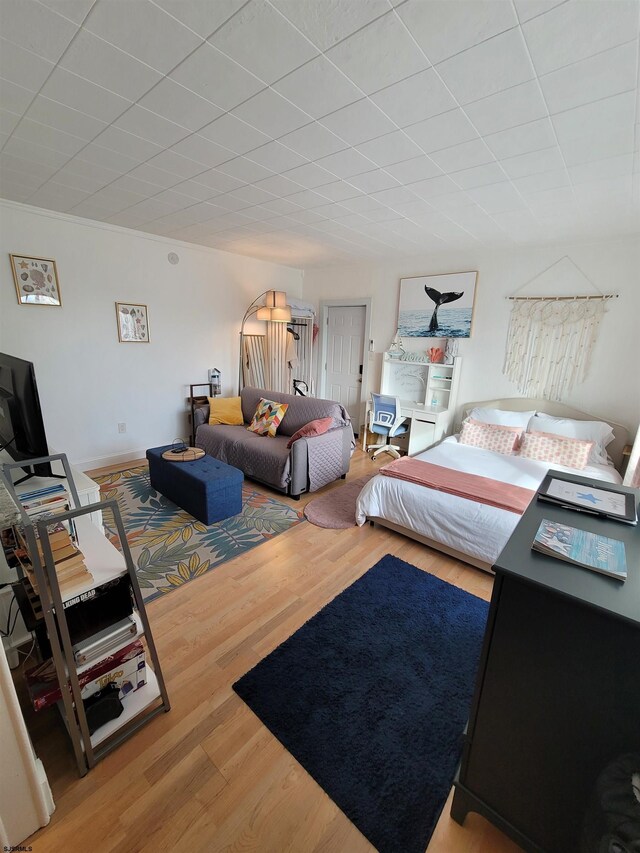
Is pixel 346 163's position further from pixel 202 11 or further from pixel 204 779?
pixel 204 779

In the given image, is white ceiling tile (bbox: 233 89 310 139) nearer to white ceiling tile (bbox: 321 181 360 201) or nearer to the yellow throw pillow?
white ceiling tile (bbox: 321 181 360 201)

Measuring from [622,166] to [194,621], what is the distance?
354 cm

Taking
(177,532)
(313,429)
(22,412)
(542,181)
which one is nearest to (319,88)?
(542,181)

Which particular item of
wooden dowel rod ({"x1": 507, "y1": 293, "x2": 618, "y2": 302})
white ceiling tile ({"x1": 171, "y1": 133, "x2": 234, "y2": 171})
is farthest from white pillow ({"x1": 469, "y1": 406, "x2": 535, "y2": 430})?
white ceiling tile ({"x1": 171, "y1": 133, "x2": 234, "y2": 171})

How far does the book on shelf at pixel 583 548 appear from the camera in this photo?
923 millimetres

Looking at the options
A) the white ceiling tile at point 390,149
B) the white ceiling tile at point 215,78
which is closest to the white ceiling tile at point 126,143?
the white ceiling tile at point 215,78

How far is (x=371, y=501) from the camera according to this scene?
282cm

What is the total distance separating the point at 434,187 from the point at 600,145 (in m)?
0.90

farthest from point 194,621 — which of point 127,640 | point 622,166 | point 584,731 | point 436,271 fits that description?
point 436,271

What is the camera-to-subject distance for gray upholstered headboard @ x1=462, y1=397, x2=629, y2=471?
3.29 m

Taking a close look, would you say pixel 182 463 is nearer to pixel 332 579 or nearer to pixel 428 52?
pixel 332 579

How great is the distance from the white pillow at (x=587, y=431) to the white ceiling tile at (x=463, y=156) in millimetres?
2439

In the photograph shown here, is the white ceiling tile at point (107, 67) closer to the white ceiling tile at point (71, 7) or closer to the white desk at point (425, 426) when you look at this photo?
the white ceiling tile at point (71, 7)

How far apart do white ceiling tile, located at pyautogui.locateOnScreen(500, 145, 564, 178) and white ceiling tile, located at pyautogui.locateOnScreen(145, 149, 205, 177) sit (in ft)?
6.21
